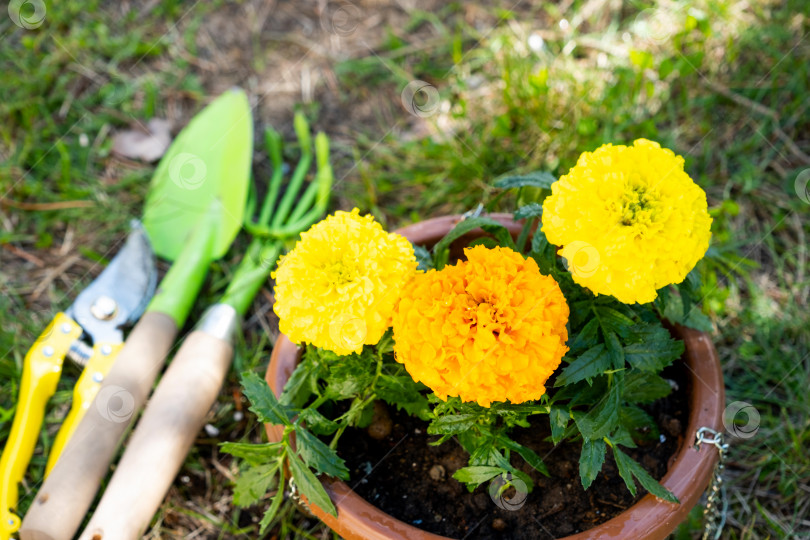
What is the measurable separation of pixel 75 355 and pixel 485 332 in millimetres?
1067

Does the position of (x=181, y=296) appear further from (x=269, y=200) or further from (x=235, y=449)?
(x=235, y=449)

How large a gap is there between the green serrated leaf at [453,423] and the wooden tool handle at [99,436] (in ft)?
2.43

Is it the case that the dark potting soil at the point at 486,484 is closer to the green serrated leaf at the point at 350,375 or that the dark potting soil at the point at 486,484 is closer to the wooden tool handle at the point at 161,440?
the green serrated leaf at the point at 350,375

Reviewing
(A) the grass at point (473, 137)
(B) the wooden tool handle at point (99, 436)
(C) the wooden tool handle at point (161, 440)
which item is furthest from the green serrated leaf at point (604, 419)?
(B) the wooden tool handle at point (99, 436)

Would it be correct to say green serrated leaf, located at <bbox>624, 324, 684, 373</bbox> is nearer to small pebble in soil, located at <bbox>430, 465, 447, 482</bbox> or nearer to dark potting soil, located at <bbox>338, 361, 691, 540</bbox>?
dark potting soil, located at <bbox>338, 361, 691, 540</bbox>

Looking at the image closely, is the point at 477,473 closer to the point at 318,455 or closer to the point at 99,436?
the point at 318,455

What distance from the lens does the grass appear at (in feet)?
5.33

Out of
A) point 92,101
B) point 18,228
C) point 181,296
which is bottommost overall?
point 181,296

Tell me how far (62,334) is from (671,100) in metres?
1.77

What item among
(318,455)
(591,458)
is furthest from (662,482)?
(318,455)

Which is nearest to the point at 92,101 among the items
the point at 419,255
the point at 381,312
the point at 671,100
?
the point at 419,255

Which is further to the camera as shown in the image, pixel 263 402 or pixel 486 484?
pixel 486 484

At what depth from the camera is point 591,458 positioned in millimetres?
1040

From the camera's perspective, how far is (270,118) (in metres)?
2.19
